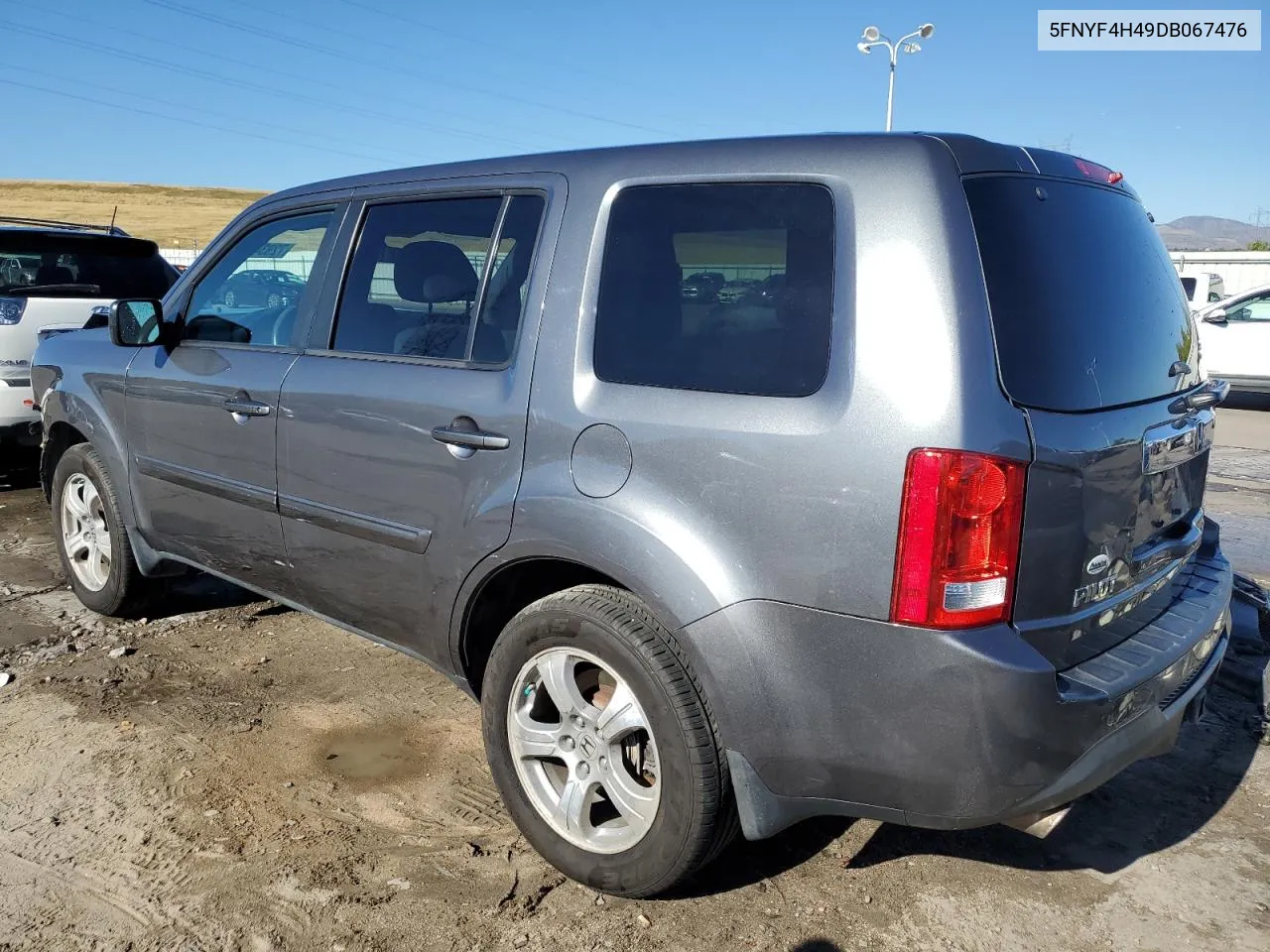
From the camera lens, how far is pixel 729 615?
2.31 meters

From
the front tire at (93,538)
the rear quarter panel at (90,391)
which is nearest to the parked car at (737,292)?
the rear quarter panel at (90,391)

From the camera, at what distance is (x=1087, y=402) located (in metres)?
2.29

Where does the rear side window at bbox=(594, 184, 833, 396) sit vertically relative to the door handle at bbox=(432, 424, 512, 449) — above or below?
above

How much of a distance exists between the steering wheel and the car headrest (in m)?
0.50

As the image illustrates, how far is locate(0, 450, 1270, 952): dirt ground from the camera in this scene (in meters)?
2.60

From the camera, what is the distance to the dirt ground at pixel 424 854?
2.60 metres

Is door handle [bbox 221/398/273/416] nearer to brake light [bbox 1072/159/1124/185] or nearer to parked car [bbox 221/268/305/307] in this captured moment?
parked car [bbox 221/268/305/307]

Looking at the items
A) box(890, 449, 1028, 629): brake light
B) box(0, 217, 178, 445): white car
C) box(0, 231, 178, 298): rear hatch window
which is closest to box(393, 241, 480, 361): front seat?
box(890, 449, 1028, 629): brake light

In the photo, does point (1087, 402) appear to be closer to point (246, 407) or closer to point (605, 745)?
point (605, 745)

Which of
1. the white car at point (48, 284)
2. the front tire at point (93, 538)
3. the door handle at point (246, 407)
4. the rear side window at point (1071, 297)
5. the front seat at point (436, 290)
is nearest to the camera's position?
the rear side window at point (1071, 297)

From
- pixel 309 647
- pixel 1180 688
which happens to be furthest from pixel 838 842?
pixel 309 647

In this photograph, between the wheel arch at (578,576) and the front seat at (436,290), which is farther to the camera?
the front seat at (436,290)

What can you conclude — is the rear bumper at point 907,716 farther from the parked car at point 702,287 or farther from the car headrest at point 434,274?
the car headrest at point 434,274

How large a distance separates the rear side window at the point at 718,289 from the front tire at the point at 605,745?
0.61 meters
